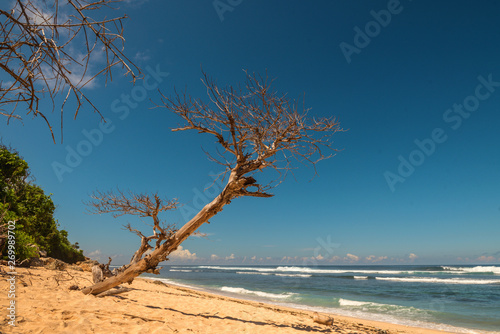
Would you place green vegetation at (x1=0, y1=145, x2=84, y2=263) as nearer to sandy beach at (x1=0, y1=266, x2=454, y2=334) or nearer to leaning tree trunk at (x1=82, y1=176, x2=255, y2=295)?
sandy beach at (x1=0, y1=266, x2=454, y2=334)

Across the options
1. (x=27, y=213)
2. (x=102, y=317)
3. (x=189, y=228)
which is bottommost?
(x=102, y=317)

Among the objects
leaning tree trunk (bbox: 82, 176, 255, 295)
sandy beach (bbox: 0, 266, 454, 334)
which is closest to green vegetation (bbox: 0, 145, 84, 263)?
sandy beach (bbox: 0, 266, 454, 334)

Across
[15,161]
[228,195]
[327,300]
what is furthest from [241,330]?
[15,161]

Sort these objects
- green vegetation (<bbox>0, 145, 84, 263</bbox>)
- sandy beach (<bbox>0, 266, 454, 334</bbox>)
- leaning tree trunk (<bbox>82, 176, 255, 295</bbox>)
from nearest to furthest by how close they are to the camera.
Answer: sandy beach (<bbox>0, 266, 454, 334</bbox>), leaning tree trunk (<bbox>82, 176, 255, 295</bbox>), green vegetation (<bbox>0, 145, 84, 263</bbox>)

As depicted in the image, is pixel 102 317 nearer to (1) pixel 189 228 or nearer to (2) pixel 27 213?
(1) pixel 189 228

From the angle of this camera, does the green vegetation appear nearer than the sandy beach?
No

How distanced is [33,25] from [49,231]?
22.5 metres

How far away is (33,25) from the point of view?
130 centimetres

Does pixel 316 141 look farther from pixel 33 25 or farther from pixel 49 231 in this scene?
pixel 49 231

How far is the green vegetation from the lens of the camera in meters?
10.2

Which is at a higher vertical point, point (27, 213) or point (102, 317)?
point (27, 213)

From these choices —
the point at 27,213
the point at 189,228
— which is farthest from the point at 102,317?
the point at 27,213

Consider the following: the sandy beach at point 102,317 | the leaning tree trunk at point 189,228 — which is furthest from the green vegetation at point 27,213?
the leaning tree trunk at point 189,228

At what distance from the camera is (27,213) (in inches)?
640
